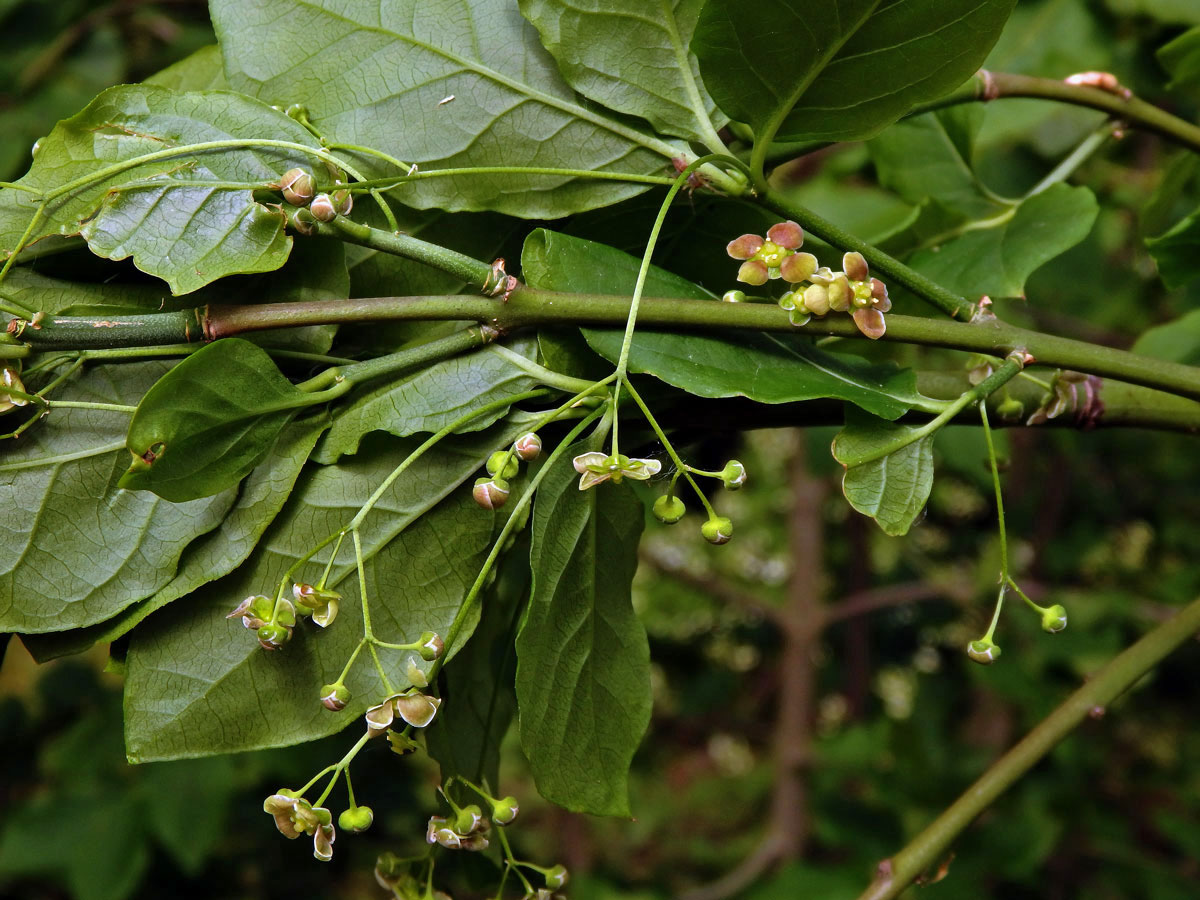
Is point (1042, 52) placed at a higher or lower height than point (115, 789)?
higher

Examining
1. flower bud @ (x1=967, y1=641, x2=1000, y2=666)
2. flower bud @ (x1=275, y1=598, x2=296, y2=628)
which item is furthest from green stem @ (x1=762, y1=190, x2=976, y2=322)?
flower bud @ (x1=275, y1=598, x2=296, y2=628)

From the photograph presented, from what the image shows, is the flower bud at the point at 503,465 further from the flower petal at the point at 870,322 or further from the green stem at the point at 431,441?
the flower petal at the point at 870,322

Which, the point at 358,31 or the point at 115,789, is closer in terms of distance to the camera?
the point at 358,31

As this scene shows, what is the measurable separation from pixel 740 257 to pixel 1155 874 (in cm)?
114

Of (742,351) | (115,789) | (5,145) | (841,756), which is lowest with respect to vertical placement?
(841,756)

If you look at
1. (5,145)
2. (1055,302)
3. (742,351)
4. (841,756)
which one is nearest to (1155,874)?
Answer: (841,756)

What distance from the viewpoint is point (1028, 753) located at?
1.40 ft

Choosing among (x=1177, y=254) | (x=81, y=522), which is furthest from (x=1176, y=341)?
(x=81, y=522)

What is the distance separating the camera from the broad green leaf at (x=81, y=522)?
0.34 metres

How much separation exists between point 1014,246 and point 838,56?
0.69 ft

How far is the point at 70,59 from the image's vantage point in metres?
1.12

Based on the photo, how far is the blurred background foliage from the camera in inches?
35.9

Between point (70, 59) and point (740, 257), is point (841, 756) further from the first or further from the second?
point (70, 59)

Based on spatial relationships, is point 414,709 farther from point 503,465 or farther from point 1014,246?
point 1014,246
